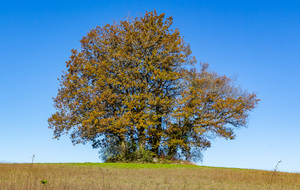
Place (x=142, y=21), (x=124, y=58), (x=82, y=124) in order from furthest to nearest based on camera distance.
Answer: (x=142, y=21)
(x=124, y=58)
(x=82, y=124)

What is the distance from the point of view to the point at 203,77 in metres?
33.4

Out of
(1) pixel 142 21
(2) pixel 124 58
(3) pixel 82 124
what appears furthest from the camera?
(1) pixel 142 21

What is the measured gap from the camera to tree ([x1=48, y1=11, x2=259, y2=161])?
1180 inches

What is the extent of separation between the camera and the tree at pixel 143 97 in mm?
29984

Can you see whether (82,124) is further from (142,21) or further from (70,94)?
(142,21)

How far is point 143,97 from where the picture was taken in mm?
30062

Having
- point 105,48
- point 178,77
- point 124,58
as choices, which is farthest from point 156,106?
point 105,48

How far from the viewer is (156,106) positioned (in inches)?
1212

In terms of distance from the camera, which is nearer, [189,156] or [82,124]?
[82,124]

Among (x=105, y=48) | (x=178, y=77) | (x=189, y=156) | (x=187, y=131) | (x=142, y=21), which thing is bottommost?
(x=189, y=156)

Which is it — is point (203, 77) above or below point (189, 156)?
above

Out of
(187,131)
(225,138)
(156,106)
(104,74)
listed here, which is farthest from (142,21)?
(225,138)

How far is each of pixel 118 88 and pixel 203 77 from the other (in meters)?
8.48

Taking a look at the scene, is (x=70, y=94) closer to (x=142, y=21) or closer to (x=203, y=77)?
(x=142, y=21)
